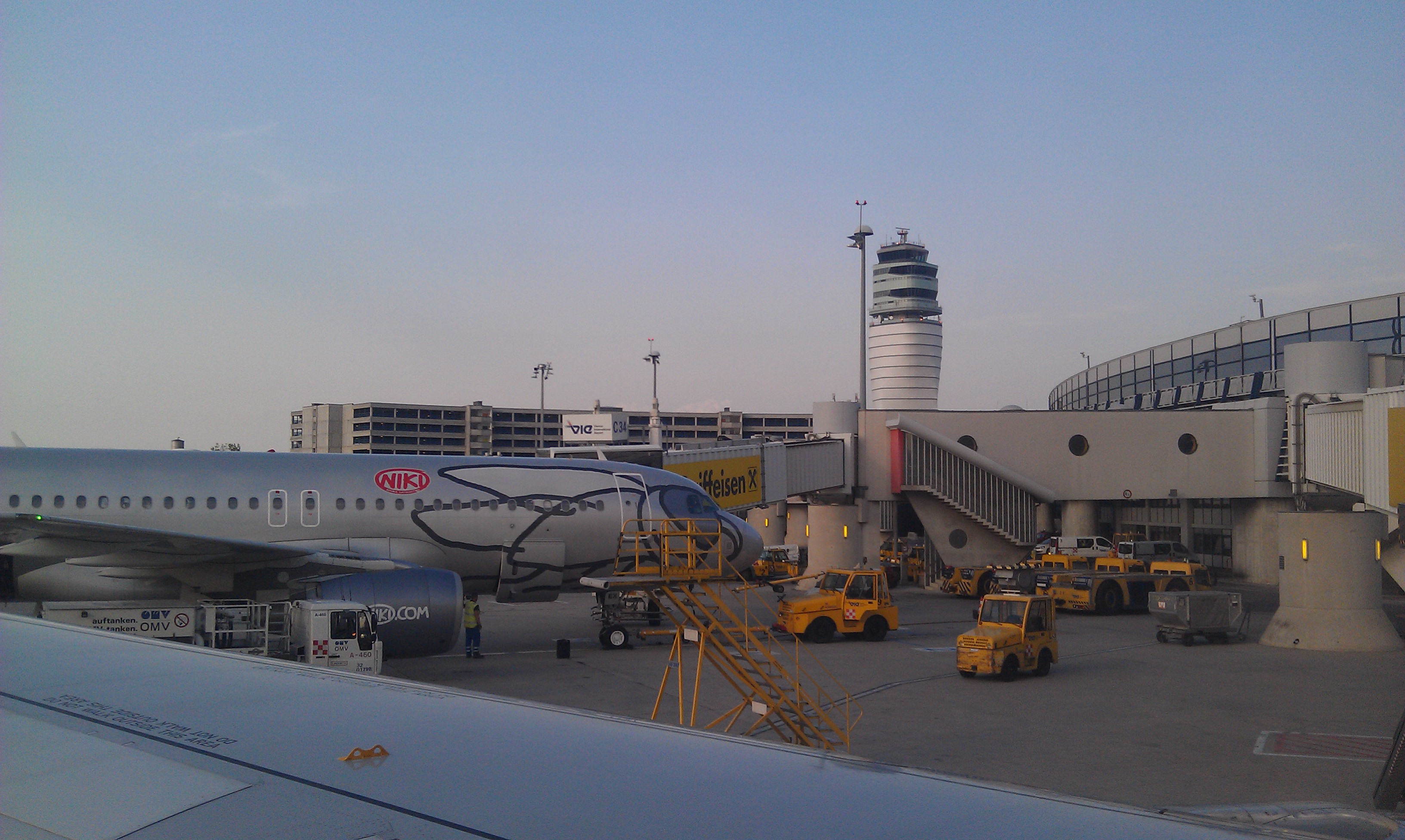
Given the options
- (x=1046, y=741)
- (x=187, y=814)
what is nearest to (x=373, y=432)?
(x=1046, y=741)

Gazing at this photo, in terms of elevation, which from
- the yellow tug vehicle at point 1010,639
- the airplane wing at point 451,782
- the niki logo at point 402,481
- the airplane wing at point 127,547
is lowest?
the yellow tug vehicle at point 1010,639

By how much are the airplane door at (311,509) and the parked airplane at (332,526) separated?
4 cm

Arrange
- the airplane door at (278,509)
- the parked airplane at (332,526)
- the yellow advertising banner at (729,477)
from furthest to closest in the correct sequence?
the yellow advertising banner at (729,477)
the airplane door at (278,509)
the parked airplane at (332,526)

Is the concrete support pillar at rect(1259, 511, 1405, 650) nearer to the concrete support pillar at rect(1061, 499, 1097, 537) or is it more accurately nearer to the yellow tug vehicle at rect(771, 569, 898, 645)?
the yellow tug vehicle at rect(771, 569, 898, 645)

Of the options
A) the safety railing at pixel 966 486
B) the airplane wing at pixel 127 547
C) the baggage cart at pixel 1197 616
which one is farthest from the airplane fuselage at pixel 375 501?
the safety railing at pixel 966 486

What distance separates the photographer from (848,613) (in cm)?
2583

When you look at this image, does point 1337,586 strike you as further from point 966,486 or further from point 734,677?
point 966,486

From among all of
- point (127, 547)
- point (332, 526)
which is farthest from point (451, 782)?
point (332, 526)

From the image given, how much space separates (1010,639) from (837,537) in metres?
21.0

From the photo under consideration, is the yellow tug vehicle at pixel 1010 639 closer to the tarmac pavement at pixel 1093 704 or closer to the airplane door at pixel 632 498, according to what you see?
the tarmac pavement at pixel 1093 704

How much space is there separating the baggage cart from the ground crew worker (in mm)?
17948

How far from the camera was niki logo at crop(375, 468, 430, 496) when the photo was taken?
21.8 meters

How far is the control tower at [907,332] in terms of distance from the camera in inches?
4456

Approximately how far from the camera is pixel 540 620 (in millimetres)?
30922
